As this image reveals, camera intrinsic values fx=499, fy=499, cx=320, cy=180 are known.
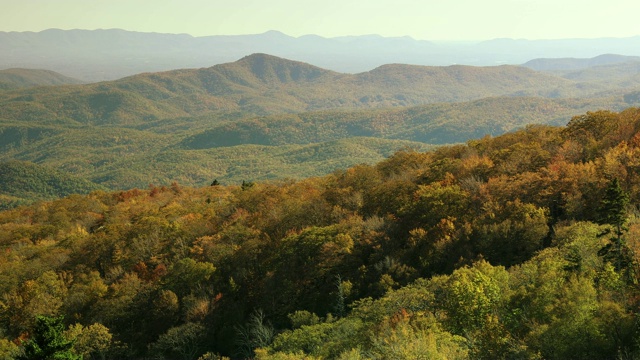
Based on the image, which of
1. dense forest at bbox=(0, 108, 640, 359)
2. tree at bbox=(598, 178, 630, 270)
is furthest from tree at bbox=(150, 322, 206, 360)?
tree at bbox=(598, 178, 630, 270)

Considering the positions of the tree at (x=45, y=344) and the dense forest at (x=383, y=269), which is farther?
the dense forest at (x=383, y=269)

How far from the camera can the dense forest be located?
25.4 m

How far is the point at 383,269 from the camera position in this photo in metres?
40.3

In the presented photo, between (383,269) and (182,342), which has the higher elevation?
(383,269)

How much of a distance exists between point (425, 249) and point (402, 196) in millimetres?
7729

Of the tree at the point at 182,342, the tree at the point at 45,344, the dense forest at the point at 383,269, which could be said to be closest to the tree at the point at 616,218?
the dense forest at the point at 383,269

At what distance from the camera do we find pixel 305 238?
43.3 m

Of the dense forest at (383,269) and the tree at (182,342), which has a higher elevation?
the dense forest at (383,269)

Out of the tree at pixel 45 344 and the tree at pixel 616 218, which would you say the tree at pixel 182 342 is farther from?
the tree at pixel 616 218

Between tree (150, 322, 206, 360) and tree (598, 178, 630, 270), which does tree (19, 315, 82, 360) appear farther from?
tree (598, 178, 630, 270)

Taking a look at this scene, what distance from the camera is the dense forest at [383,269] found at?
83.3ft

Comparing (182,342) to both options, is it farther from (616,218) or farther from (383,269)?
(616,218)

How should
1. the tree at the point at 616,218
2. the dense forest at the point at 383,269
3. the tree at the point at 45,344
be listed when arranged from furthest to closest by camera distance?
1. the tree at the point at 616,218
2. the dense forest at the point at 383,269
3. the tree at the point at 45,344

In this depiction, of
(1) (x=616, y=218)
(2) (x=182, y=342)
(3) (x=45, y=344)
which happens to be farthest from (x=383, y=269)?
(3) (x=45, y=344)
